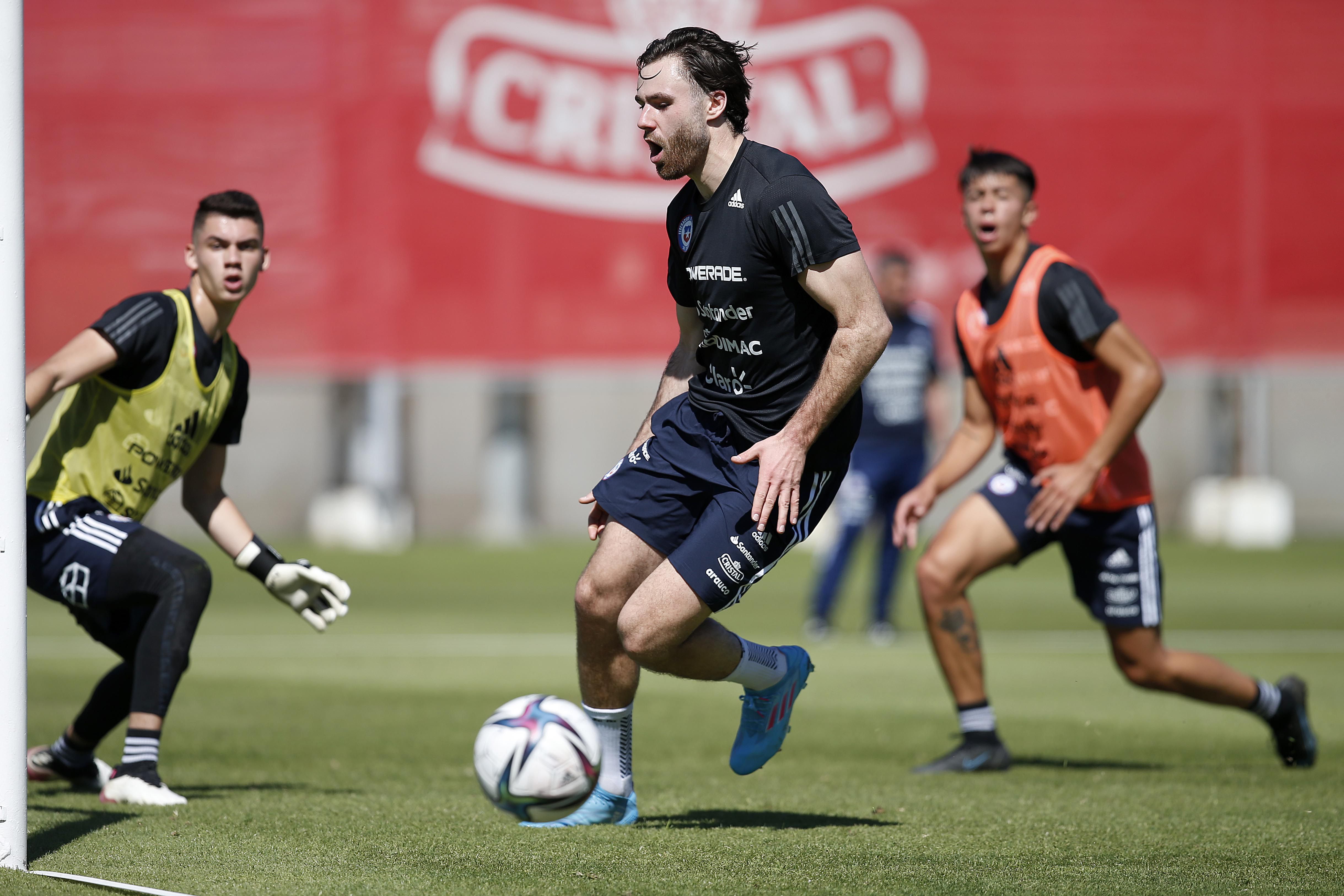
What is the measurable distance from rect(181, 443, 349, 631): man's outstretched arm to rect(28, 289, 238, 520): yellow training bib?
0.18 metres

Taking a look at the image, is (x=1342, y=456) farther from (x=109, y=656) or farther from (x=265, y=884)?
(x=265, y=884)

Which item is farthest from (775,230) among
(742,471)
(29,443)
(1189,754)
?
(29,443)

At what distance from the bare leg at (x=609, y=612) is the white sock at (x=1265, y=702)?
2885mm

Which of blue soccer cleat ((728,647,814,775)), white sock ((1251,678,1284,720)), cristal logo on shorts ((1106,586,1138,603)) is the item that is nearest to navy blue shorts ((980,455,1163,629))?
cristal logo on shorts ((1106,586,1138,603))

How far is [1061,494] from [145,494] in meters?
3.43

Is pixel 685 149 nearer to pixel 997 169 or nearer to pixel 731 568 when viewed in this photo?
pixel 731 568

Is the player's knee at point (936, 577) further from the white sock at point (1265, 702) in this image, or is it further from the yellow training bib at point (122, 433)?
the yellow training bib at point (122, 433)

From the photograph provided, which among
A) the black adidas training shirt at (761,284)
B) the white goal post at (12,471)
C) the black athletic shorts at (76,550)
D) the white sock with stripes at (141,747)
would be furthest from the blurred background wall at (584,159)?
the white goal post at (12,471)

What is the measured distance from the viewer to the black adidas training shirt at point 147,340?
5.14 meters

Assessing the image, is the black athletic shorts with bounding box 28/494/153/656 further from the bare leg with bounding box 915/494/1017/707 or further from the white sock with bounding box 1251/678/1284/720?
the white sock with bounding box 1251/678/1284/720

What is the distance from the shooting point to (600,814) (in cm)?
482

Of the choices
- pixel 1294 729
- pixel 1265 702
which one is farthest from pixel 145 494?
pixel 1294 729

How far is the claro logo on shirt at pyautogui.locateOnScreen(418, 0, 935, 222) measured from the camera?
55.0 ft

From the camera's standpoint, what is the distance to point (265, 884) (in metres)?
3.90
